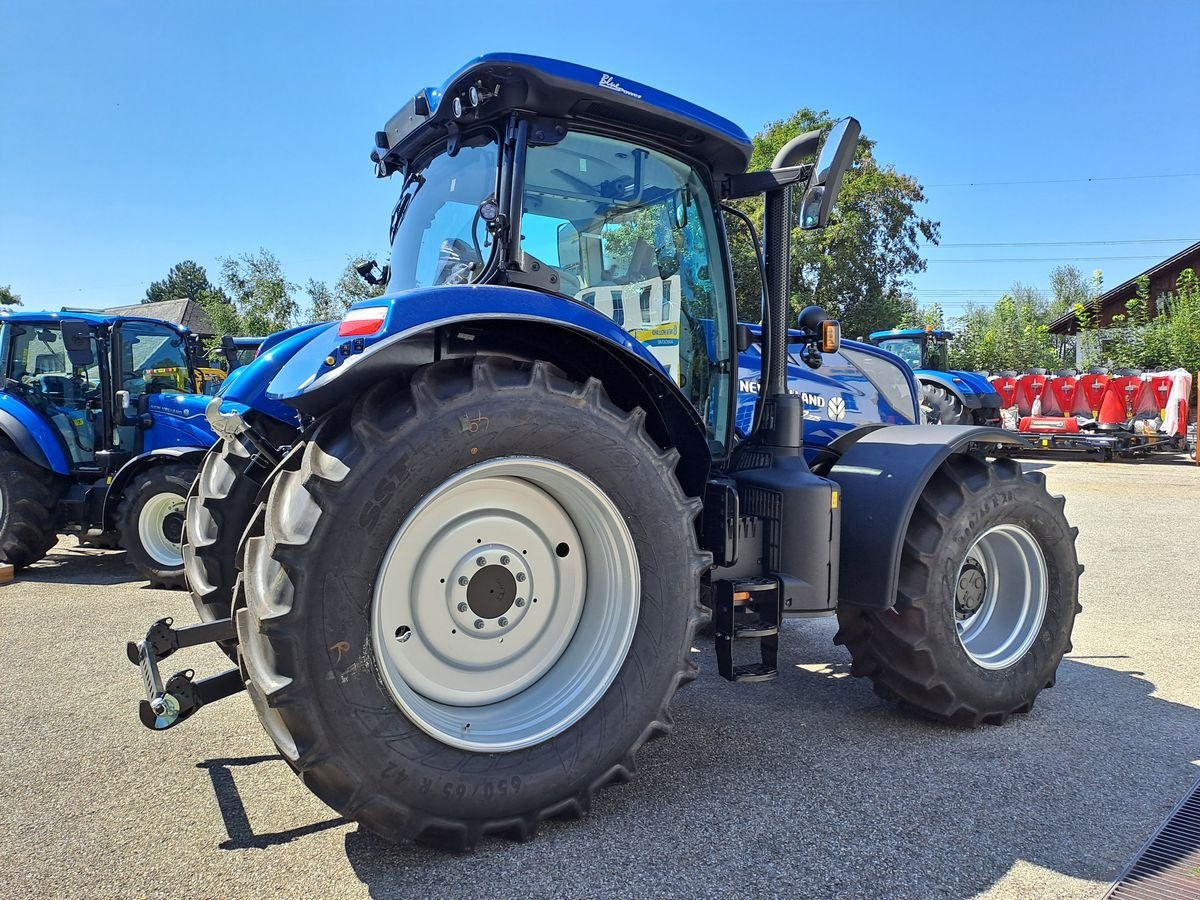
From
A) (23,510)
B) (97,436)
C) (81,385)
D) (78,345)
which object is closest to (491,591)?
(23,510)

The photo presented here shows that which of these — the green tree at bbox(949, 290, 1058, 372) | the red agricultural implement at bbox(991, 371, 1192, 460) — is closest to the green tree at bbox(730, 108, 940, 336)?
the green tree at bbox(949, 290, 1058, 372)

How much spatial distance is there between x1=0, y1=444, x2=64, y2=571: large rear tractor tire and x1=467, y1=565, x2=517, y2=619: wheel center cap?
6.26 metres

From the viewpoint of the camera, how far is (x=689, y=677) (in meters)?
2.73

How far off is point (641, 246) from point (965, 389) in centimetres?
1239

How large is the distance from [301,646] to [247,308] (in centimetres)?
3493

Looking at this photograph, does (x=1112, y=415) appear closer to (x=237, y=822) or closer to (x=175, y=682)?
(x=237, y=822)

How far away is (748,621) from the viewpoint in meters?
3.14

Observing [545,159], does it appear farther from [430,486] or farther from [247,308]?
[247,308]

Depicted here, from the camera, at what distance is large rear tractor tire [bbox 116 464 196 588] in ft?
22.4

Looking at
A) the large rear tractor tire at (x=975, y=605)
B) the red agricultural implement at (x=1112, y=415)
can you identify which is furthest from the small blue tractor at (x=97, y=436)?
the red agricultural implement at (x=1112, y=415)

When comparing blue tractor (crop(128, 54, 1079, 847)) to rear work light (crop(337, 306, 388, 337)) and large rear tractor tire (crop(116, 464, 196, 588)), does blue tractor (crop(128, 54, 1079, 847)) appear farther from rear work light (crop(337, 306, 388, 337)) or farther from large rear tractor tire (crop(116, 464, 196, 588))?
large rear tractor tire (crop(116, 464, 196, 588))

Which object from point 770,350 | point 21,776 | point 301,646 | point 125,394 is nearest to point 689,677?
point 301,646

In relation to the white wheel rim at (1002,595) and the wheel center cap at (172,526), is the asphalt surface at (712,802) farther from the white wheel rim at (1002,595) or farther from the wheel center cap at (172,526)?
the wheel center cap at (172,526)

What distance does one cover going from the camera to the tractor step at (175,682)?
237 centimetres
